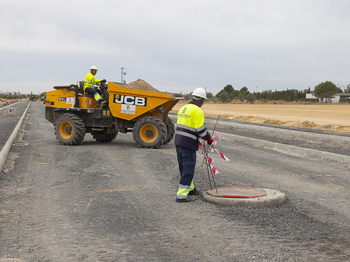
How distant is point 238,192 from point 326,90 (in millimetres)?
99222

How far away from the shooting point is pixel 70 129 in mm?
12547

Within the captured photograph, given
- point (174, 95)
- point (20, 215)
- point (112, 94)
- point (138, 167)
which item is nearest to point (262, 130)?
point (174, 95)

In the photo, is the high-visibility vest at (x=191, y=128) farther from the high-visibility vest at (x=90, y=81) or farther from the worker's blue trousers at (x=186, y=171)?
the high-visibility vest at (x=90, y=81)

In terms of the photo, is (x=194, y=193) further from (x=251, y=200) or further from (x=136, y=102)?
(x=136, y=102)

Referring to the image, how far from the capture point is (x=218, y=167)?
8.91m

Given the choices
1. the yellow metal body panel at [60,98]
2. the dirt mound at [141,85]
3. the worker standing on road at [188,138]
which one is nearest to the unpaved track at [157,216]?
the worker standing on road at [188,138]

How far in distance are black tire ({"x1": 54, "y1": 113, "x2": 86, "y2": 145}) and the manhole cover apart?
7.22 meters

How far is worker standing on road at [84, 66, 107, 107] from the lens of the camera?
1237cm

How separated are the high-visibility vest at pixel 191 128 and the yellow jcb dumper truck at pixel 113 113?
578 cm

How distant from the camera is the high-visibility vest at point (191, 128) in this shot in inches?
235

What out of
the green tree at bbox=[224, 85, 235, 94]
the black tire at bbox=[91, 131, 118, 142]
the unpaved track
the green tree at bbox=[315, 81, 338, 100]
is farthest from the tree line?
the unpaved track

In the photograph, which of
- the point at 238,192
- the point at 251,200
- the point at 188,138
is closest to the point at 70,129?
the point at 188,138

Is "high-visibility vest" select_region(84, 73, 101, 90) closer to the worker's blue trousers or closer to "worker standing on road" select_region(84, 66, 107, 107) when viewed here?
"worker standing on road" select_region(84, 66, 107, 107)

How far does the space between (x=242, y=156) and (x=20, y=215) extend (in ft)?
23.1
